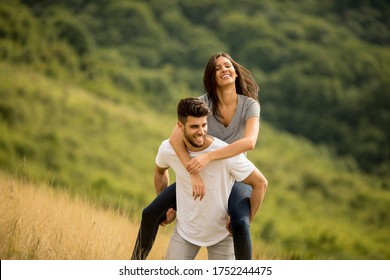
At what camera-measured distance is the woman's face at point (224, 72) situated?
11.0 feet

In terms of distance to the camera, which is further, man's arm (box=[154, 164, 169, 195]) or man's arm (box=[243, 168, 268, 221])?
man's arm (box=[154, 164, 169, 195])

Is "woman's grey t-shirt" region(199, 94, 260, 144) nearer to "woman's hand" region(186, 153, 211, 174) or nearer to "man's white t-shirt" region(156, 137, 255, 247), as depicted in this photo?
"man's white t-shirt" region(156, 137, 255, 247)

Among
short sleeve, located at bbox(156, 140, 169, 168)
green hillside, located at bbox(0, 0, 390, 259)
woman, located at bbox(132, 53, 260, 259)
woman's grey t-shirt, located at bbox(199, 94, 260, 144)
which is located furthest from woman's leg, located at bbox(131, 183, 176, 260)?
green hillside, located at bbox(0, 0, 390, 259)

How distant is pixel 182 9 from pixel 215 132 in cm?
4002

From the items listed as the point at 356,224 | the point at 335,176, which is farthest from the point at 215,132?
the point at 335,176

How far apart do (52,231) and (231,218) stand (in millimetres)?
1110

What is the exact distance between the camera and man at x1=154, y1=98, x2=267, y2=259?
121 inches

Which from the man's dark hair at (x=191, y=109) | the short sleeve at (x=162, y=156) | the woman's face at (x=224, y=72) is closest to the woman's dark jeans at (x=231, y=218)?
the short sleeve at (x=162, y=156)

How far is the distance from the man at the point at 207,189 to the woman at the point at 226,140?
0.05m

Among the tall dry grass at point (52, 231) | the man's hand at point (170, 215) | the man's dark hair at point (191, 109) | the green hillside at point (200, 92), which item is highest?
the man's dark hair at point (191, 109)

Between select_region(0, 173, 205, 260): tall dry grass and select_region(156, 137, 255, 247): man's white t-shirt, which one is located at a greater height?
select_region(156, 137, 255, 247): man's white t-shirt

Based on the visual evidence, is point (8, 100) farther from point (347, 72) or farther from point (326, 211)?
point (347, 72)

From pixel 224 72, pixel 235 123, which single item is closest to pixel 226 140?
pixel 235 123

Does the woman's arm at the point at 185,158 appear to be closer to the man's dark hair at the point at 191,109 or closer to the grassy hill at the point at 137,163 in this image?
the man's dark hair at the point at 191,109
